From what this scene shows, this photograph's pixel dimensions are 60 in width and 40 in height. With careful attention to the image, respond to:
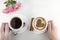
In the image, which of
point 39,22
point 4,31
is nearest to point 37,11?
point 39,22

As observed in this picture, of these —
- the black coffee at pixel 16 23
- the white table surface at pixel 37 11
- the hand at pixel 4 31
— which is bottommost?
the hand at pixel 4 31

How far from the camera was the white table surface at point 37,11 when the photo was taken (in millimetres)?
975

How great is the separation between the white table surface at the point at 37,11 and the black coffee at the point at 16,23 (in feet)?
0.19

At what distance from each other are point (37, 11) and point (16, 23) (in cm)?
12

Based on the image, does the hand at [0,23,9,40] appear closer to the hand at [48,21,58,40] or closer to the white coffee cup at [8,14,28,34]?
the white coffee cup at [8,14,28,34]

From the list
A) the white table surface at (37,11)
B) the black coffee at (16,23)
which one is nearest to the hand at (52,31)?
the white table surface at (37,11)

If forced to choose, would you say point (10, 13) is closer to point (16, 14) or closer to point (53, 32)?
point (16, 14)

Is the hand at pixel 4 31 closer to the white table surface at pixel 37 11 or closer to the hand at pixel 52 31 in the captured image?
the white table surface at pixel 37 11

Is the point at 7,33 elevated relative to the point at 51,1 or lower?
lower

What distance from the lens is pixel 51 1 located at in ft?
3.29

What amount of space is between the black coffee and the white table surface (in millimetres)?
57

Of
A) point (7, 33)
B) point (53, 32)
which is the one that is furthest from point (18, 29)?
point (53, 32)

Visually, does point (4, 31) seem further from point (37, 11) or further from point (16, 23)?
point (37, 11)

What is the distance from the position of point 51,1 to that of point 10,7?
0.65ft
